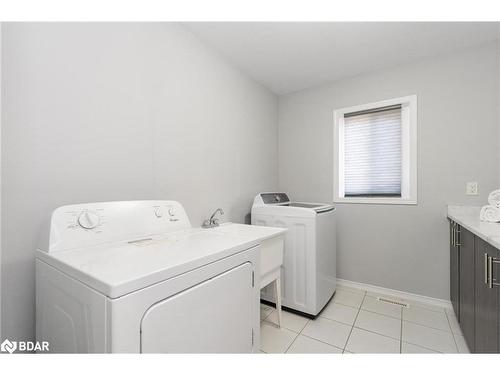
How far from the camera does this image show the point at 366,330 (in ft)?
5.71

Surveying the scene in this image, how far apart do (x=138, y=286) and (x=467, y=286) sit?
2.02 m

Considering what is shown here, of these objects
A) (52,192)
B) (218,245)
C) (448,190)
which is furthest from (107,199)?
(448,190)

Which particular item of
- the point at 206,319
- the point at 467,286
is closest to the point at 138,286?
the point at 206,319

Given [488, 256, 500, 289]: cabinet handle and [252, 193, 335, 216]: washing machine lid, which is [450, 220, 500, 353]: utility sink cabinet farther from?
[252, 193, 335, 216]: washing machine lid

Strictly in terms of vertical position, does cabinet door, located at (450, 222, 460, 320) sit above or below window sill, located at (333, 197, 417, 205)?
below

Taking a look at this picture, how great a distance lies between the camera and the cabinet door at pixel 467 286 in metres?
1.37

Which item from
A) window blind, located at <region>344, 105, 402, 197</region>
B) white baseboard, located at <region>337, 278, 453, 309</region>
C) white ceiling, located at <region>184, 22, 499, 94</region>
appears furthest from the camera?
window blind, located at <region>344, 105, 402, 197</region>

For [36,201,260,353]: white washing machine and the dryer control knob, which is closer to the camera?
[36,201,260,353]: white washing machine

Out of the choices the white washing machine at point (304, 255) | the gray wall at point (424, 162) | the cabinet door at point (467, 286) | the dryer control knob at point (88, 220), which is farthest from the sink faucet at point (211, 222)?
the cabinet door at point (467, 286)

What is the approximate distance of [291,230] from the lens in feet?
6.55

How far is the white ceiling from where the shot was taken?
1728 millimetres

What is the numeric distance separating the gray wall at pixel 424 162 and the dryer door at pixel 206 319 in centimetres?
178

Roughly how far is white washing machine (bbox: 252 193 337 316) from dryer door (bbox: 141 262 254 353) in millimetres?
875

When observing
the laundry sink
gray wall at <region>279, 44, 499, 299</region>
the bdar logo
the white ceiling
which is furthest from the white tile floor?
the white ceiling
